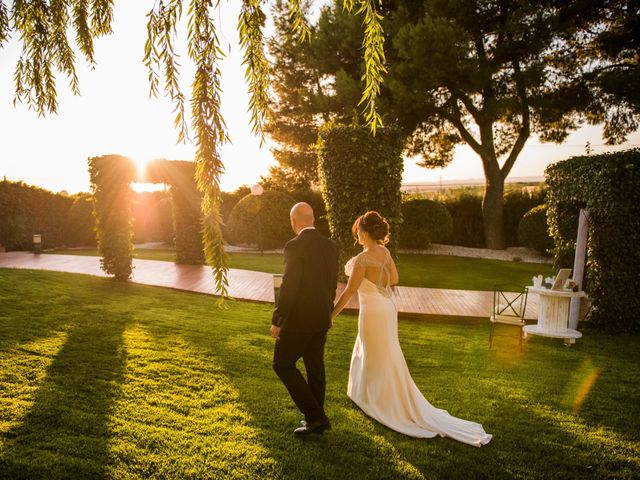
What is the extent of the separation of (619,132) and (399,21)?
1151 cm

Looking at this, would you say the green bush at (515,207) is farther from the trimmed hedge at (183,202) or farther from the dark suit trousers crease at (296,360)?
the dark suit trousers crease at (296,360)

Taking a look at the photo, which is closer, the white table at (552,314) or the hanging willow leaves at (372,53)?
the hanging willow leaves at (372,53)

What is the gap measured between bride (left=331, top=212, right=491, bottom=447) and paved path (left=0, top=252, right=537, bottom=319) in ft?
16.6

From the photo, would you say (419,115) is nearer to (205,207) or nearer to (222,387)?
(222,387)

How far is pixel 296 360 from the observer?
4.02m

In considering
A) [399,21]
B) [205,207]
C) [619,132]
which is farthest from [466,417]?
[619,132]

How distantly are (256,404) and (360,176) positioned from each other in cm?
783

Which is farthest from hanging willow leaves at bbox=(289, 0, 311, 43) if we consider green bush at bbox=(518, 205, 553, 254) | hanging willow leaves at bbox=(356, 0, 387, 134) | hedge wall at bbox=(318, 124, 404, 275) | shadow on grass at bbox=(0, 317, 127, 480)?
green bush at bbox=(518, 205, 553, 254)

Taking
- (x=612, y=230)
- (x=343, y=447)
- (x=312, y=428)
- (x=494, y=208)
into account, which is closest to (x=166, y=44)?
(x=312, y=428)

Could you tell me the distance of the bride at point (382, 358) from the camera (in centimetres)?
451

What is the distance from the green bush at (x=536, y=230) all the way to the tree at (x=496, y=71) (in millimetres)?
1785

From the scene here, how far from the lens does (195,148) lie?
8.22 feet

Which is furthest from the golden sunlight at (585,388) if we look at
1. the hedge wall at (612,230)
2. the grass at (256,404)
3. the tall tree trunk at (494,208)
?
the tall tree trunk at (494,208)

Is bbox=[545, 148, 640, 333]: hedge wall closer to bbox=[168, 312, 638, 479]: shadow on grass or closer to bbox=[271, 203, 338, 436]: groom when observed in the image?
bbox=[168, 312, 638, 479]: shadow on grass
